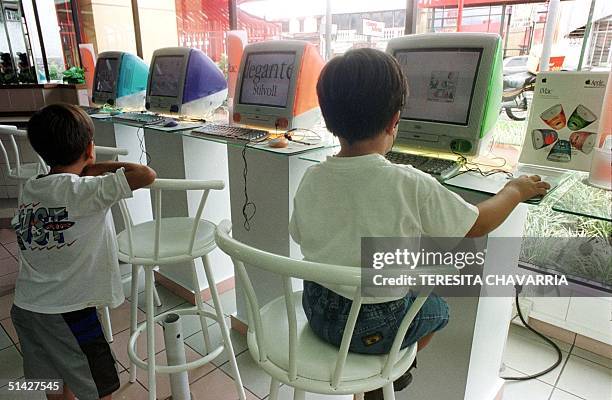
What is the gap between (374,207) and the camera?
2.69 feet

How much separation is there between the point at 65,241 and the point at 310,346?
77cm

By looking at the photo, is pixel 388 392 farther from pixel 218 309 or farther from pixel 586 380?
pixel 586 380

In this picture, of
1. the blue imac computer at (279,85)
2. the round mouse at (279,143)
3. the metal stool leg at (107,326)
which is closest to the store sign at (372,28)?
the blue imac computer at (279,85)

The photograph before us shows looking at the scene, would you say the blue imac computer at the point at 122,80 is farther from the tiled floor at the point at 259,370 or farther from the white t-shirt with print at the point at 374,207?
the white t-shirt with print at the point at 374,207

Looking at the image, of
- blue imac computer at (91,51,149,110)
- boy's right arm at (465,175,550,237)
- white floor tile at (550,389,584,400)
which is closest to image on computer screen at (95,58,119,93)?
blue imac computer at (91,51,149,110)

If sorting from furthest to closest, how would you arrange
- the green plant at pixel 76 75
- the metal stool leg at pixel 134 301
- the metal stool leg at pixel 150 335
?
the green plant at pixel 76 75, the metal stool leg at pixel 134 301, the metal stool leg at pixel 150 335

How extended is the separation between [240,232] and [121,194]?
0.80 m

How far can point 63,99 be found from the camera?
3910mm

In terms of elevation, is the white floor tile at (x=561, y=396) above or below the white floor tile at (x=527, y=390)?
above

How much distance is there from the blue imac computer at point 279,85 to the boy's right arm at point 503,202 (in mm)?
982

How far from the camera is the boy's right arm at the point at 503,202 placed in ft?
2.81

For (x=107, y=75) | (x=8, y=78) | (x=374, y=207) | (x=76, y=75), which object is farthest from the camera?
(x=8, y=78)

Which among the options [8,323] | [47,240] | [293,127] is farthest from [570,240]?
[8,323]

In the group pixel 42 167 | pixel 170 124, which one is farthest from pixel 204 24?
pixel 42 167
